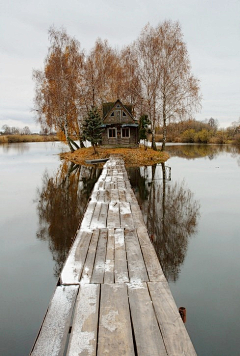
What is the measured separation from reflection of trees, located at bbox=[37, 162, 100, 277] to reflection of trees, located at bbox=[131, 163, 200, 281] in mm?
2145

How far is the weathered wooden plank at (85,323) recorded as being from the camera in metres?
1.99

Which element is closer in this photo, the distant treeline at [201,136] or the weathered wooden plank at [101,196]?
the weathered wooden plank at [101,196]

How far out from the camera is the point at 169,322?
7.60 feet

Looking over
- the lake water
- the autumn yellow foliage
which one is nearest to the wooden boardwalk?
the lake water

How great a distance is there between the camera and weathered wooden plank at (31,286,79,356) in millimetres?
2051

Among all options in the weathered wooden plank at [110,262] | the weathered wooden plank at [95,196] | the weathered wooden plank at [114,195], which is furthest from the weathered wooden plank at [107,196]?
the weathered wooden plank at [110,262]

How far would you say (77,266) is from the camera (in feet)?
11.1

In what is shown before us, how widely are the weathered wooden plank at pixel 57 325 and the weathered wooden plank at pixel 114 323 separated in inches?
13.6

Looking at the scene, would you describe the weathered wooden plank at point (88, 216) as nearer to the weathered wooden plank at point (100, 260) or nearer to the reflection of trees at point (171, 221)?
the weathered wooden plank at point (100, 260)

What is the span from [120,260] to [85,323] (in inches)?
51.6

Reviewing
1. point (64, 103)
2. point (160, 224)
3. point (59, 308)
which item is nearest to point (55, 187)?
point (160, 224)

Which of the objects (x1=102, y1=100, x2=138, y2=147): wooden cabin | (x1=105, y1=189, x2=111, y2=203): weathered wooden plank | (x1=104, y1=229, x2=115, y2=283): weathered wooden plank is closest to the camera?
(x1=104, y1=229, x2=115, y2=283): weathered wooden plank

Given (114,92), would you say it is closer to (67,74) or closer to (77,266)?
(67,74)

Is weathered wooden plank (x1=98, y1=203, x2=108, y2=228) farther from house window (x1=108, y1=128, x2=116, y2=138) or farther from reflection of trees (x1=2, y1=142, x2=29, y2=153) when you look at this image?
reflection of trees (x1=2, y1=142, x2=29, y2=153)
